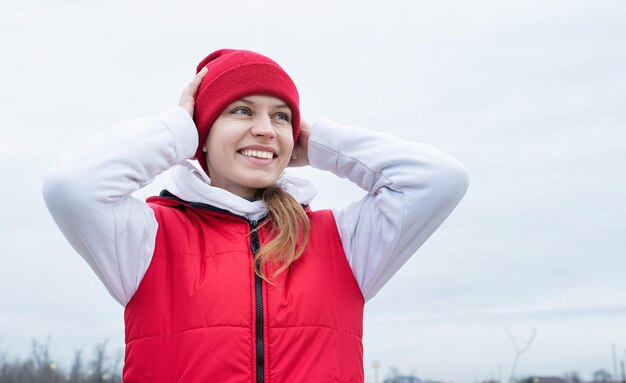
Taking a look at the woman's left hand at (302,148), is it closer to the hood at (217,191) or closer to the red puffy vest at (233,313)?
the hood at (217,191)

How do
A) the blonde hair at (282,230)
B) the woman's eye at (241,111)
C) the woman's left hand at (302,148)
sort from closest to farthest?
the blonde hair at (282,230), the woman's eye at (241,111), the woman's left hand at (302,148)

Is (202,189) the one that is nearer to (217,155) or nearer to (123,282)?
(217,155)

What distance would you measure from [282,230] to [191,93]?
73cm

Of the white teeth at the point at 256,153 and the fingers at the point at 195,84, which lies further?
the fingers at the point at 195,84

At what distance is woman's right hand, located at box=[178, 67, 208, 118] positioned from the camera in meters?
3.65

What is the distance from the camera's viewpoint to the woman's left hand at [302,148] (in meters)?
3.83

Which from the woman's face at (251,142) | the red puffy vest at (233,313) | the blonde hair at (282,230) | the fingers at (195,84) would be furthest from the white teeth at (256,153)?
the fingers at (195,84)

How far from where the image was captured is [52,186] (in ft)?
10.5

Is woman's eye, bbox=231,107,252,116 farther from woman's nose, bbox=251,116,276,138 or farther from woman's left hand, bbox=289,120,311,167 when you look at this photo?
woman's left hand, bbox=289,120,311,167

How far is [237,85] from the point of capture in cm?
356

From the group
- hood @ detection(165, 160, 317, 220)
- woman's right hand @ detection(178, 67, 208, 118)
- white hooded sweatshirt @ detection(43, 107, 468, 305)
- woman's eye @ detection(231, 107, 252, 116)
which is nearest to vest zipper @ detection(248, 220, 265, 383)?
hood @ detection(165, 160, 317, 220)

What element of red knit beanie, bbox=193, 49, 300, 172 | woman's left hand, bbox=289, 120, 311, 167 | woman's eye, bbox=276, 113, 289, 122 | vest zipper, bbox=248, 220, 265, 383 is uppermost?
red knit beanie, bbox=193, 49, 300, 172

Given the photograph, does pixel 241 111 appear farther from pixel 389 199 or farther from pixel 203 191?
pixel 389 199

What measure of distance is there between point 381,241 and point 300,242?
33 centimetres
